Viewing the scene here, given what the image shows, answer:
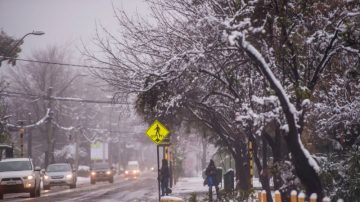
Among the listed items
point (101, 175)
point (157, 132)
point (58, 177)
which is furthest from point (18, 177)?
point (101, 175)

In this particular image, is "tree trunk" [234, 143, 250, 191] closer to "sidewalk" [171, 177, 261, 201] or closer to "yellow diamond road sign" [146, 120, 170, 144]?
"sidewalk" [171, 177, 261, 201]

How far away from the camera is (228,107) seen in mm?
21656

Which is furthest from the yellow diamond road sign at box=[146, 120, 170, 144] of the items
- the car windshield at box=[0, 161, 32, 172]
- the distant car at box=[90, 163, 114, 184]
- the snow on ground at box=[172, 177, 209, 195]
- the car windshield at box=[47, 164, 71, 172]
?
the distant car at box=[90, 163, 114, 184]

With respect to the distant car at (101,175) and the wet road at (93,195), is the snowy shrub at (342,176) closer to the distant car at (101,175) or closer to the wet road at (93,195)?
the wet road at (93,195)

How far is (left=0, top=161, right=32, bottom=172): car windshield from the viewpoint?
91.2ft

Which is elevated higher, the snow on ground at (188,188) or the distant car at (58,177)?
the distant car at (58,177)

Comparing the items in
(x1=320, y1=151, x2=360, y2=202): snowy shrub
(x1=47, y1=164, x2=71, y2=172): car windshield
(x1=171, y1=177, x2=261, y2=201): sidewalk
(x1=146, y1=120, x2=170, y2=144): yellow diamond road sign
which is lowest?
(x1=171, y1=177, x2=261, y2=201): sidewalk

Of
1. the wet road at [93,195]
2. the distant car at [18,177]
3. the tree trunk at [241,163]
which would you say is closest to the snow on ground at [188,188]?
the wet road at [93,195]

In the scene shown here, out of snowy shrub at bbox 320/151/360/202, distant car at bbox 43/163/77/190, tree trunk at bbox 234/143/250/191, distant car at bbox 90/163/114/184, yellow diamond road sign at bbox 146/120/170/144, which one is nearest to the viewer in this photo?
snowy shrub at bbox 320/151/360/202

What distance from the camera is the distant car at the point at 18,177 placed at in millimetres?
26500

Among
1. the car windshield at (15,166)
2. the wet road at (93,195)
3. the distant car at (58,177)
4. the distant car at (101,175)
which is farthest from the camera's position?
the distant car at (101,175)

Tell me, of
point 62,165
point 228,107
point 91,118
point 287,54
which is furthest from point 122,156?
point 287,54

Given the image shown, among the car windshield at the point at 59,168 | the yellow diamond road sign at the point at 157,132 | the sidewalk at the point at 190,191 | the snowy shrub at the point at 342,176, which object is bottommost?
the sidewalk at the point at 190,191

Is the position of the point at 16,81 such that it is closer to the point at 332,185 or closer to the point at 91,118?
the point at 91,118
